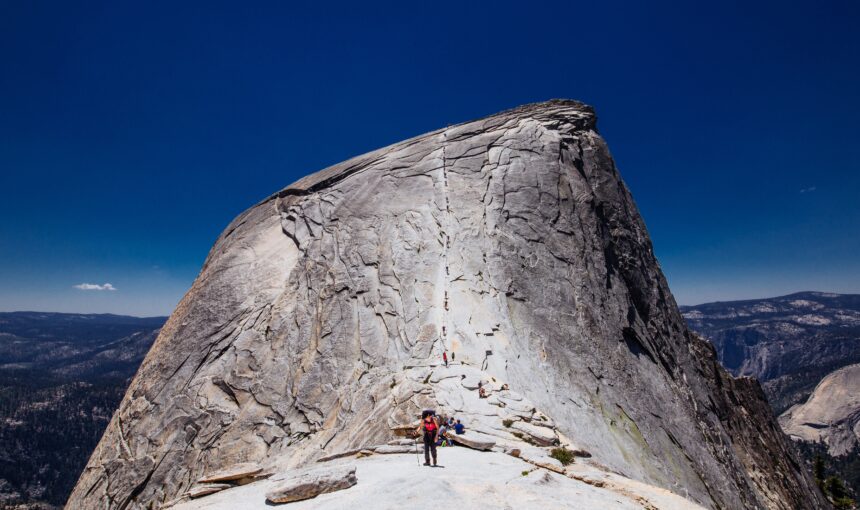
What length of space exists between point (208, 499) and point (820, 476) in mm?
88073

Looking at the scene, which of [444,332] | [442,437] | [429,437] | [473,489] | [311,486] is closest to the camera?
[473,489]

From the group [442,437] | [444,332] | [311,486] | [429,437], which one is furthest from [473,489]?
[444,332]

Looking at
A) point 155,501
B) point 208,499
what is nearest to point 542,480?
point 208,499

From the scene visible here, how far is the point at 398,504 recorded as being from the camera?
28.1ft

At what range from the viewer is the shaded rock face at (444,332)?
1820 centimetres

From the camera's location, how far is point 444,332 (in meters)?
19.8

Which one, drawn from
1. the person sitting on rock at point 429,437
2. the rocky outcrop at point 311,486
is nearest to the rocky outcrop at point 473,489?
the rocky outcrop at point 311,486

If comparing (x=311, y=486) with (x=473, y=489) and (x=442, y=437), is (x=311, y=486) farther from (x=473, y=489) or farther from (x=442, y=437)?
(x=442, y=437)

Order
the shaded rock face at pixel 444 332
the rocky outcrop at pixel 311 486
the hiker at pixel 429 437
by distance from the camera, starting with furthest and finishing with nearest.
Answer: the shaded rock face at pixel 444 332, the hiker at pixel 429 437, the rocky outcrop at pixel 311 486

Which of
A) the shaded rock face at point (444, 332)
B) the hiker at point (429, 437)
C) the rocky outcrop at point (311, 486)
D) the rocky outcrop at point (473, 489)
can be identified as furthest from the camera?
the shaded rock face at point (444, 332)

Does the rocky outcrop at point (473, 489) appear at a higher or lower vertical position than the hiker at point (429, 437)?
lower

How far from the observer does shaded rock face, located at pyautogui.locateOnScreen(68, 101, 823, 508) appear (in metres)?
18.2

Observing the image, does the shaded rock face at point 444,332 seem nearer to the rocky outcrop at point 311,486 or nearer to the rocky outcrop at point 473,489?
the rocky outcrop at point 473,489

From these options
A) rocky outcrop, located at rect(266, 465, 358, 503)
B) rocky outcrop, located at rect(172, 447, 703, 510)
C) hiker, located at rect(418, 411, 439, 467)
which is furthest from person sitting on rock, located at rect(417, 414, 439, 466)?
rocky outcrop, located at rect(266, 465, 358, 503)
